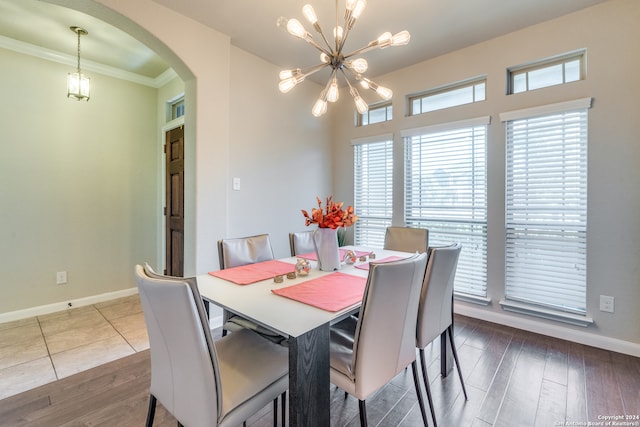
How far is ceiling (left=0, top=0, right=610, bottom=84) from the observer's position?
7.47 feet

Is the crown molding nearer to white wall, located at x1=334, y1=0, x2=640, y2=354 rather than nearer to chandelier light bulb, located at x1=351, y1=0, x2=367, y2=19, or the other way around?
chandelier light bulb, located at x1=351, y1=0, x2=367, y2=19

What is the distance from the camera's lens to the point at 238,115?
2.96 m

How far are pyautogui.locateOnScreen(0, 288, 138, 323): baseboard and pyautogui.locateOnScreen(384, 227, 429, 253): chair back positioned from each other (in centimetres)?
322

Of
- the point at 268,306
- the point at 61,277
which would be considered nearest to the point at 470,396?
the point at 268,306

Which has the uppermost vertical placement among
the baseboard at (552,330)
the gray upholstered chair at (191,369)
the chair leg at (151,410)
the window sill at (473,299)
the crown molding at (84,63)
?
the crown molding at (84,63)

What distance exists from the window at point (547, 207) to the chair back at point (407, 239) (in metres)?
0.91

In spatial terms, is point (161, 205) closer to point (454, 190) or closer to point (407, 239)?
point (407, 239)

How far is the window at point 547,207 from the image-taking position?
240cm

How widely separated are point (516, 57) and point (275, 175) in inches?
103

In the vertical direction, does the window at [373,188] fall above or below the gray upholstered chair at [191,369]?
above

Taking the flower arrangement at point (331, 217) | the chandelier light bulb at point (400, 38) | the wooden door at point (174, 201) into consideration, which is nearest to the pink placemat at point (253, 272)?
the flower arrangement at point (331, 217)

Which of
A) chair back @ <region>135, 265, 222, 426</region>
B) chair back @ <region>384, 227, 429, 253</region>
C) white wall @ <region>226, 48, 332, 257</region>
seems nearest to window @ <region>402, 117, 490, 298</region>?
chair back @ <region>384, 227, 429, 253</region>

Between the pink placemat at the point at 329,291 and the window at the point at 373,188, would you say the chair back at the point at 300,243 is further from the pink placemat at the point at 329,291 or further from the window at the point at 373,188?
the window at the point at 373,188

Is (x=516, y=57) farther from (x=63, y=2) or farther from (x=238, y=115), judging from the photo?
(x=63, y=2)
